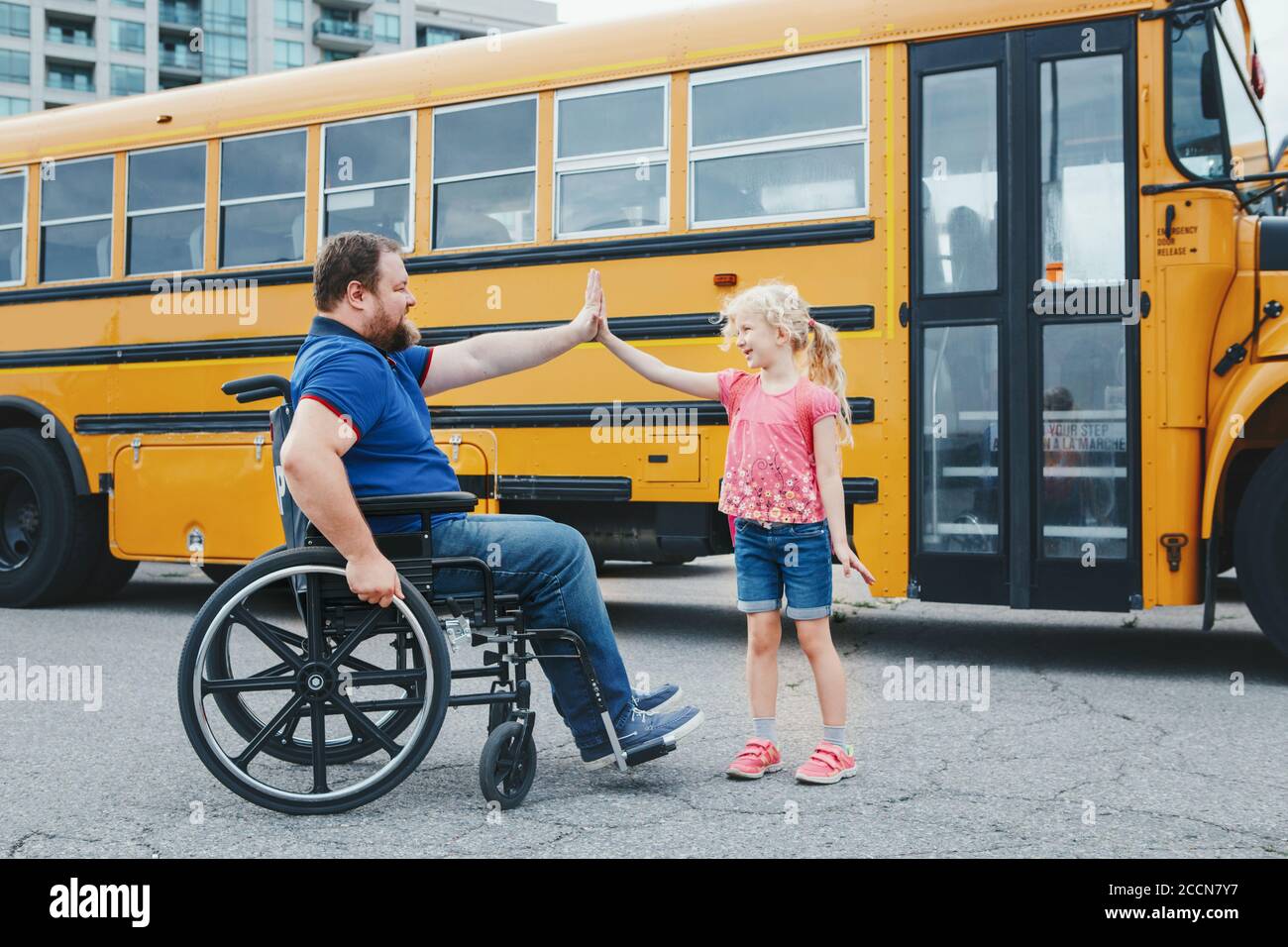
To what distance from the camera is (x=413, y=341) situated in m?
3.49

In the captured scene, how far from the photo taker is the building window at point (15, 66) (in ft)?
173

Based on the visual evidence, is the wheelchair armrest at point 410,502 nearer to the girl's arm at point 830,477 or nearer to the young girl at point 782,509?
the young girl at point 782,509

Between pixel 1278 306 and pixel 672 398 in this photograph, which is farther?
pixel 672 398

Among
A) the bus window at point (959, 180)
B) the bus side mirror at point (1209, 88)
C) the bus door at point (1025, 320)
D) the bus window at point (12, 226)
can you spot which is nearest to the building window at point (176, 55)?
the bus window at point (12, 226)

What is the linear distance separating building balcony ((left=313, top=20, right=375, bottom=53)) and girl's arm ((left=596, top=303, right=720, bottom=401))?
5935 cm

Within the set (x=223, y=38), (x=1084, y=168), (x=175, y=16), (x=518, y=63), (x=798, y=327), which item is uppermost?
(x=175, y=16)

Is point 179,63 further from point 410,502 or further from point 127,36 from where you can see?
point 410,502

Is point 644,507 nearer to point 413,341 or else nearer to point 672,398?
point 672,398

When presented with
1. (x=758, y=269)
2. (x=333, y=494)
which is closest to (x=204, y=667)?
(x=333, y=494)

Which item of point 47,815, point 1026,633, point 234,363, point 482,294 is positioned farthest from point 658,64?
point 47,815

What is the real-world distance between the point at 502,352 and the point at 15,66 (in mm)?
57855

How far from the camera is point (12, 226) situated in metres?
7.61

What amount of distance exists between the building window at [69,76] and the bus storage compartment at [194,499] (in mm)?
54442

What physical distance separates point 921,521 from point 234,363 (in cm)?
372
